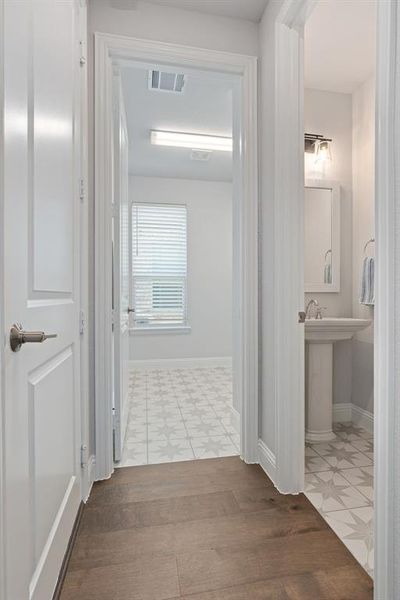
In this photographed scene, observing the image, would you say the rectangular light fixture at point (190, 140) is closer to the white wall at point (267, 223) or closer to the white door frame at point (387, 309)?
the white wall at point (267, 223)

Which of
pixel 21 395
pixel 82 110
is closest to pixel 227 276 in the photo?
pixel 82 110

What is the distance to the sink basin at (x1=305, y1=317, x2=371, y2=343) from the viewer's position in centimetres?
225

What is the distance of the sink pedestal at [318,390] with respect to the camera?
7.88 ft

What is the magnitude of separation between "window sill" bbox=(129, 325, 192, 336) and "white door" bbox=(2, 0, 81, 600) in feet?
10.1

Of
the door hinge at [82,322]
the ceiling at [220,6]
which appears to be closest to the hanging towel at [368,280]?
the ceiling at [220,6]

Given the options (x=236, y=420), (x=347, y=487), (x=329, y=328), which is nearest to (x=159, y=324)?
(x=236, y=420)

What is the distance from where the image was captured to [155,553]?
134cm

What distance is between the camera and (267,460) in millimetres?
1941

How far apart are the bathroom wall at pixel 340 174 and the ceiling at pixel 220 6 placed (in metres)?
0.93

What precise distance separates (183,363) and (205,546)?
11.1ft

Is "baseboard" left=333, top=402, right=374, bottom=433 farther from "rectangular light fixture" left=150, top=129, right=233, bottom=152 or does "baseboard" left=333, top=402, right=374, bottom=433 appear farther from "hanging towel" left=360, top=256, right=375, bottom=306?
"rectangular light fixture" left=150, top=129, right=233, bottom=152

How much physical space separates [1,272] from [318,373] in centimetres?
222

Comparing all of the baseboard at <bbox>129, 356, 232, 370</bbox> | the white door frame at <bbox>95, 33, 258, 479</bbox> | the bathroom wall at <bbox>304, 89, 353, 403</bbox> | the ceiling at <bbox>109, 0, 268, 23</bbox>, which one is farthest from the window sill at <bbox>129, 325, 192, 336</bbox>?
the ceiling at <bbox>109, 0, 268, 23</bbox>

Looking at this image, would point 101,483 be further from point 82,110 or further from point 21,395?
point 82,110
